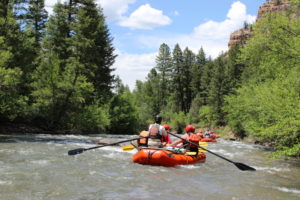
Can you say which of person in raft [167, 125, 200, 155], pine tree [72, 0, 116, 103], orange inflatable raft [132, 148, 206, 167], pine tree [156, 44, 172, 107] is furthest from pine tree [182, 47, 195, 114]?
orange inflatable raft [132, 148, 206, 167]

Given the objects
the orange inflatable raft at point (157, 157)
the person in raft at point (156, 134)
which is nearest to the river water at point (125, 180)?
the orange inflatable raft at point (157, 157)

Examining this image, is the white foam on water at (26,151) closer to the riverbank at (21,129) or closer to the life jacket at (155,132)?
the life jacket at (155,132)

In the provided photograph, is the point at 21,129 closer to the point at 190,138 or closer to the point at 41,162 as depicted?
the point at 41,162

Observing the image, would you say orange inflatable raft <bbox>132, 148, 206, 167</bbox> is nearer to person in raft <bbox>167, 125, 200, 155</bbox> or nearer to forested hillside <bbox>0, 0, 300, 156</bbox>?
person in raft <bbox>167, 125, 200, 155</bbox>

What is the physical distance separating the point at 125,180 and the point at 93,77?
22.5 metres

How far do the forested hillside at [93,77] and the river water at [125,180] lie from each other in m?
1.19

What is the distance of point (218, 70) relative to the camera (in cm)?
4331

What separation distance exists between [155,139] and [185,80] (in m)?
47.5

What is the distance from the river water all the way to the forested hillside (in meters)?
1.19

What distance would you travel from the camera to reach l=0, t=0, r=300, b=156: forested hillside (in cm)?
948

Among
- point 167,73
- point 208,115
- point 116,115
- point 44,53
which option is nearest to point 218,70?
point 208,115

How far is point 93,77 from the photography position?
29.4m

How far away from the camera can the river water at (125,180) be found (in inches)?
256

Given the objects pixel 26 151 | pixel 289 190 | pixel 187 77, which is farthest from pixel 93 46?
pixel 187 77
